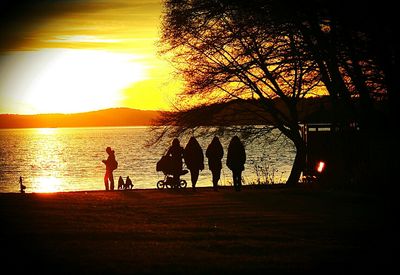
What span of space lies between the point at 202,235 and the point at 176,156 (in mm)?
12612

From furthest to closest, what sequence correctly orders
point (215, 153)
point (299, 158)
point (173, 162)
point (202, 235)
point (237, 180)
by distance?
point (299, 158) → point (173, 162) → point (237, 180) → point (215, 153) → point (202, 235)

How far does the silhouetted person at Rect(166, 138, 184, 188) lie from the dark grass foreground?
17.3 feet

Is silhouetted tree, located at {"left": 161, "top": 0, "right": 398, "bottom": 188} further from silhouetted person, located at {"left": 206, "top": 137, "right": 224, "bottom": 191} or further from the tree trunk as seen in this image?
silhouetted person, located at {"left": 206, "top": 137, "right": 224, "bottom": 191}

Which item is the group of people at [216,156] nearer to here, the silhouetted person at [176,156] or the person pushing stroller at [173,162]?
the silhouetted person at [176,156]

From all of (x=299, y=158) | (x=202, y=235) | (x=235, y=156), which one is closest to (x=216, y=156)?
(x=235, y=156)

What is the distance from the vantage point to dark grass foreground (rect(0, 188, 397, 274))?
31.2 feet

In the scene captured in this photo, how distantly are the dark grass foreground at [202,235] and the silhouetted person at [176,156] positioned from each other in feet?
17.3

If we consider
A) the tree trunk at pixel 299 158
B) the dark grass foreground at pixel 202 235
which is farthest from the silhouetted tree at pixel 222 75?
the dark grass foreground at pixel 202 235

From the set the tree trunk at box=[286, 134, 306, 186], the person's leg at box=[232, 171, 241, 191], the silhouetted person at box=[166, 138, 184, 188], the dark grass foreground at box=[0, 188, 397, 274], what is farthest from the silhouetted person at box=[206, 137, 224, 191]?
the tree trunk at box=[286, 134, 306, 186]

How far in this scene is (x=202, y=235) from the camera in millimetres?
12336

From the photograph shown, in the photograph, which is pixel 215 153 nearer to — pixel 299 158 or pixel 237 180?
pixel 237 180

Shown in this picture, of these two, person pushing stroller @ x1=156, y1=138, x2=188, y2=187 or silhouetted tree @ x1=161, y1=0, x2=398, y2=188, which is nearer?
silhouetted tree @ x1=161, y1=0, x2=398, y2=188

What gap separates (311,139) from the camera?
1216 inches

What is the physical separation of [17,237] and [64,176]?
224 feet
